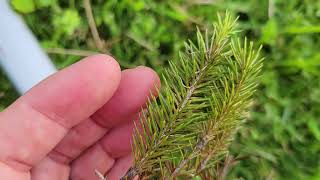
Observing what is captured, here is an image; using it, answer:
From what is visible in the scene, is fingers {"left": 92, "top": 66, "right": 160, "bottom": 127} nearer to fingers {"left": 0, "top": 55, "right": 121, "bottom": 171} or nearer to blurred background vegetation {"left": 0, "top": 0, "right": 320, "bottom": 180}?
fingers {"left": 0, "top": 55, "right": 121, "bottom": 171}

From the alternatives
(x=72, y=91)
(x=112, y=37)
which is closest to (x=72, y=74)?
(x=72, y=91)

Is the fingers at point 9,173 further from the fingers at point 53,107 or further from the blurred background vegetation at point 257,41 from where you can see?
the blurred background vegetation at point 257,41

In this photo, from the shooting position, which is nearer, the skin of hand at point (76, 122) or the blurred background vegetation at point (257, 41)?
the skin of hand at point (76, 122)

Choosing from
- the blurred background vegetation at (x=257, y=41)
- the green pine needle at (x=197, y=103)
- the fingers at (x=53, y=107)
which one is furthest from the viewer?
the blurred background vegetation at (x=257, y=41)

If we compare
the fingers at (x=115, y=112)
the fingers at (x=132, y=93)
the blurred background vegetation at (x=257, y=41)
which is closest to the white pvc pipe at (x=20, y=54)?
the blurred background vegetation at (x=257, y=41)

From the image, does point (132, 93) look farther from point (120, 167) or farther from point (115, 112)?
point (120, 167)

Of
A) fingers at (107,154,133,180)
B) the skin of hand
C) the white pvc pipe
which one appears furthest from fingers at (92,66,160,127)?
the white pvc pipe

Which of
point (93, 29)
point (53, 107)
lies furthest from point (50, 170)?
point (93, 29)
